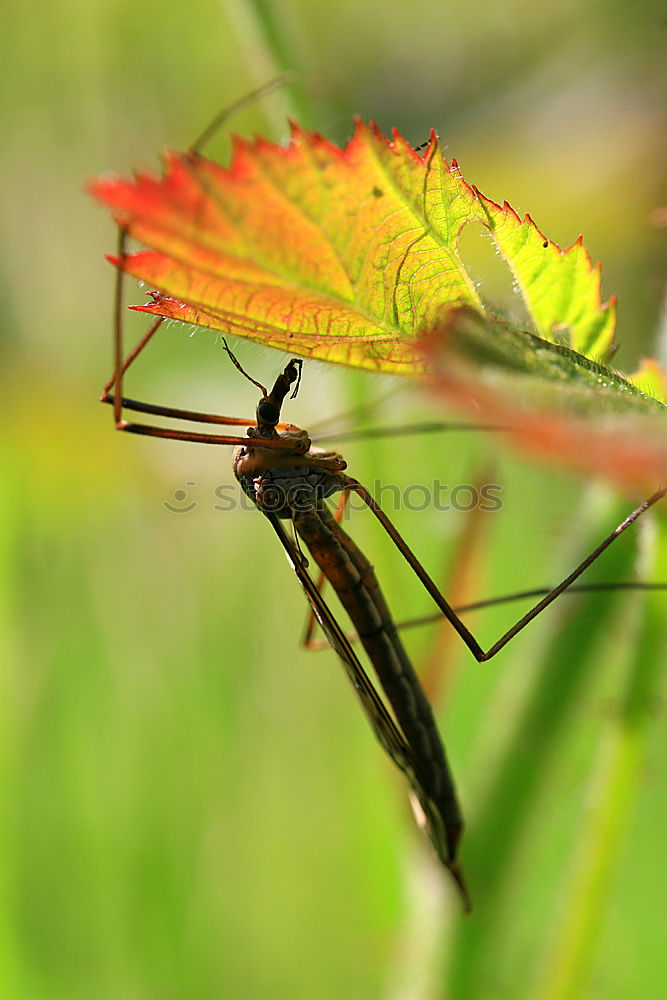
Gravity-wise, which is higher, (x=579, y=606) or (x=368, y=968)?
(x=579, y=606)

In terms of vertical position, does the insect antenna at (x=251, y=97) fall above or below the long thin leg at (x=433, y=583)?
above

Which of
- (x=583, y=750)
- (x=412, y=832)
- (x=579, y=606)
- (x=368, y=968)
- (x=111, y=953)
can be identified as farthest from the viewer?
(x=583, y=750)

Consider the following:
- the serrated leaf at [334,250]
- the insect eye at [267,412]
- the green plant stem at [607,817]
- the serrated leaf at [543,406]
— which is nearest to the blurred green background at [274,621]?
the green plant stem at [607,817]

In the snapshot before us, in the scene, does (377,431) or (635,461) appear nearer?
(635,461)

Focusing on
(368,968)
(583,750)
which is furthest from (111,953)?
(583,750)

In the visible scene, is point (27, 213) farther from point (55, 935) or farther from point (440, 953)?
point (440, 953)

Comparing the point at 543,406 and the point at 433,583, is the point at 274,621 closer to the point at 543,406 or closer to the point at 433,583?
the point at 433,583

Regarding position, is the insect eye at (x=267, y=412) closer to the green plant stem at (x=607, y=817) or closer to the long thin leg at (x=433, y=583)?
the long thin leg at (x=433, y=583)

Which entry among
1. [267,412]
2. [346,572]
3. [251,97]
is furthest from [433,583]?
[251,97]
